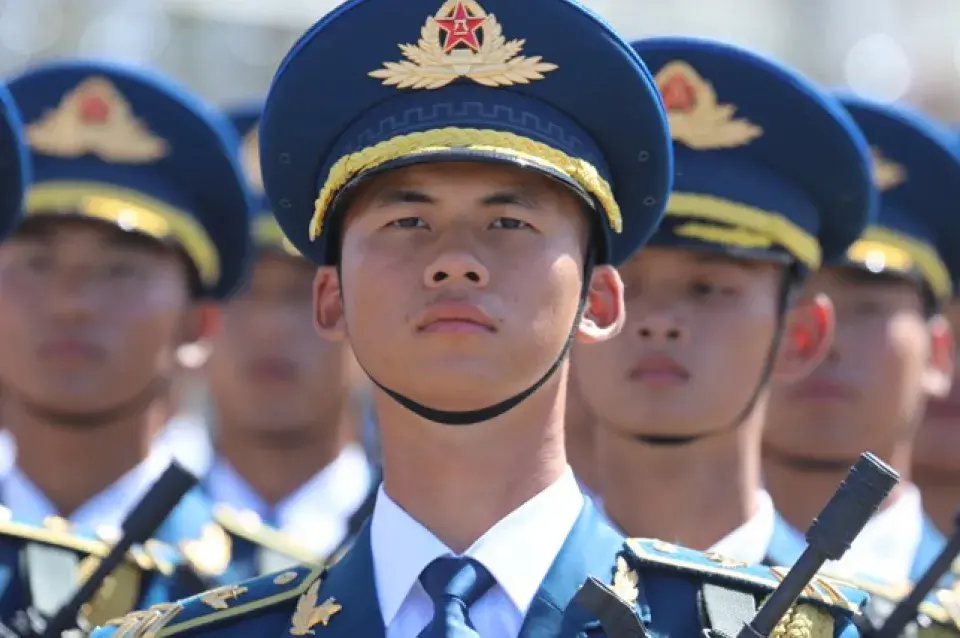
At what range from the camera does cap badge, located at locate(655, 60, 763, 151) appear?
5.96m

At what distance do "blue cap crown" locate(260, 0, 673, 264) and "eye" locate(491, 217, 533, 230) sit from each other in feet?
0.36

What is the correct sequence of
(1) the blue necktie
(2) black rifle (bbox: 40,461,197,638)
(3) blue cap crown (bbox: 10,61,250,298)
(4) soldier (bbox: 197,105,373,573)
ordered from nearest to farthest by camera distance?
(1) the blue necktie, (2) black rifle (bbox: 40,461,197,638), (3) blue cap crown (bbox: 10,61,250,298), (4) soldier (bbox: 197,105,373,573)

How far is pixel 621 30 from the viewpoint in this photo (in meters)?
28.4

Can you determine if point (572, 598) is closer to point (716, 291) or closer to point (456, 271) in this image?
point (456, 271)

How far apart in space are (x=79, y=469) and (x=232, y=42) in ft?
63.4

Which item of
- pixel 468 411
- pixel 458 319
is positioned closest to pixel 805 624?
pixel 468 411

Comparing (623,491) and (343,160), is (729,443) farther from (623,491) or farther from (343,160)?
(343,160)

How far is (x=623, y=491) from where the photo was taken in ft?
19.9

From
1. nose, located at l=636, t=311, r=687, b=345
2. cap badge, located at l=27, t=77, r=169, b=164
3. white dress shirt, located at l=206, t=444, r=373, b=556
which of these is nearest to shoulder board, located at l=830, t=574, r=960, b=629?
nose, located at l=636, t=311, r=687, b=345

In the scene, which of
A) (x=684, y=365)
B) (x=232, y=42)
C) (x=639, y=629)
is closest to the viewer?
(x=639, y=629)

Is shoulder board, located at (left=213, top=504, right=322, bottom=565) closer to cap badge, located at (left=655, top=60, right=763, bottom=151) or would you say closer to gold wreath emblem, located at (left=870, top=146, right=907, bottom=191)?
cap badge, located at (left=655, top=60, right=763, bottom=151)

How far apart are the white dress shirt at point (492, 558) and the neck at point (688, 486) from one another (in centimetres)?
152

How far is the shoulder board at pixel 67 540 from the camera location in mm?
5992

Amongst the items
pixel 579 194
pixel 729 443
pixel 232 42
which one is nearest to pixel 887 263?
pixel 729 443
